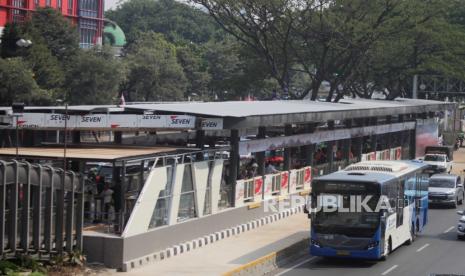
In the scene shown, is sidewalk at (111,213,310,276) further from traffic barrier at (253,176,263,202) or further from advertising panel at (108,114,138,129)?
advertising panel at (108,114,138,129)

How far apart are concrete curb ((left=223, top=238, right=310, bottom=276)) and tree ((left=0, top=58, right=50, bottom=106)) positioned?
40853mm

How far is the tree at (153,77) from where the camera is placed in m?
97.2

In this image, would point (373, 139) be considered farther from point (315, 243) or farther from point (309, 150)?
point (315, 243)

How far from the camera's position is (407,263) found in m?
25.1

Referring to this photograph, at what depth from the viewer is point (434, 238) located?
100 feet

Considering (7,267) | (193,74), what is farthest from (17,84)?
(193,74)

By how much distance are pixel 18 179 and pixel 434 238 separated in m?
15.9

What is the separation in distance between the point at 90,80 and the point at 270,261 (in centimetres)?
5533

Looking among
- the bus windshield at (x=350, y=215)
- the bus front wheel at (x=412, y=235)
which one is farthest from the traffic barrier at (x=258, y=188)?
the bus windshield at (x=350, y=215)

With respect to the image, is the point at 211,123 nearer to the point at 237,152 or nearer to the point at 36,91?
the point at 237,152

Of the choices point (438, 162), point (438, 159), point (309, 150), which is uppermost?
point (309, 150)

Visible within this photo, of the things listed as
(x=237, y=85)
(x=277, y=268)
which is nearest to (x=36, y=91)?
(x=237, y=85)

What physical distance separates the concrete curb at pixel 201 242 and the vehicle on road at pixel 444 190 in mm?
7759

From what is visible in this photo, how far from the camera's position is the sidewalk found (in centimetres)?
2247
